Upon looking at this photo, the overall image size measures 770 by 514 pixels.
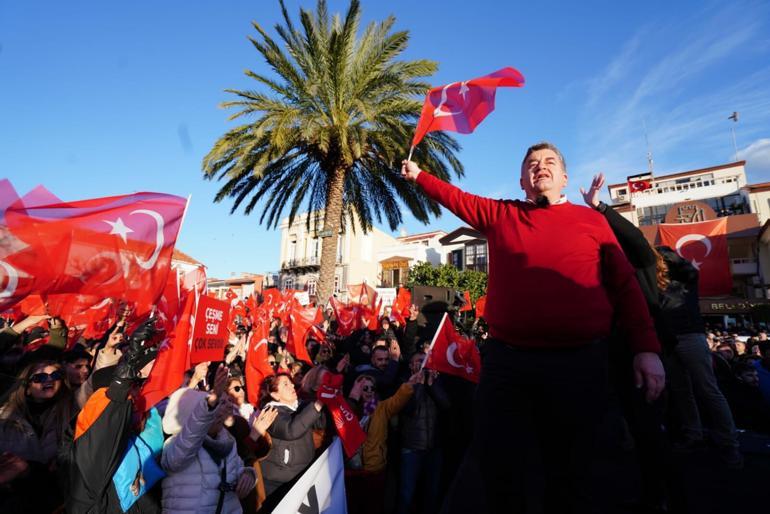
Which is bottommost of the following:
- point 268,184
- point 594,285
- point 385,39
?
point 594,285

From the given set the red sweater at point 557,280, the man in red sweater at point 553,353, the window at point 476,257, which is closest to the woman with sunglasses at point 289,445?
the man in red sweater at point 553,353

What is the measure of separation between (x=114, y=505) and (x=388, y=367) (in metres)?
3.89

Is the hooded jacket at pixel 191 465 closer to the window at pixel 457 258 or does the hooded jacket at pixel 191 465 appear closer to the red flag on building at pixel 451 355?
the red flag on building at pixel 451 355

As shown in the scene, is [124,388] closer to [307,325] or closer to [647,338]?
[647,338]

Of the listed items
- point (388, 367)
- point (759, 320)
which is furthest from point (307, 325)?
point (759, 320)

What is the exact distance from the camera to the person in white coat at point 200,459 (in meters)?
2.84

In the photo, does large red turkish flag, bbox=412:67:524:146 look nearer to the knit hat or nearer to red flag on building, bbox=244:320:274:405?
the knit hat

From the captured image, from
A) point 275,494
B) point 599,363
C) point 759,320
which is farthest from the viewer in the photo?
point 759,320

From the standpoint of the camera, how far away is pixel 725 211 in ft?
129

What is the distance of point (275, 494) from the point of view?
3.65 metres

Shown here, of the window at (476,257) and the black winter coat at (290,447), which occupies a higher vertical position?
the window at (476,257)

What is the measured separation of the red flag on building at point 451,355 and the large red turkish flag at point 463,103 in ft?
7.71

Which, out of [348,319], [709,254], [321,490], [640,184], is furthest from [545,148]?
[640,184]

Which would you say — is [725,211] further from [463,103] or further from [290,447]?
[290,447]
